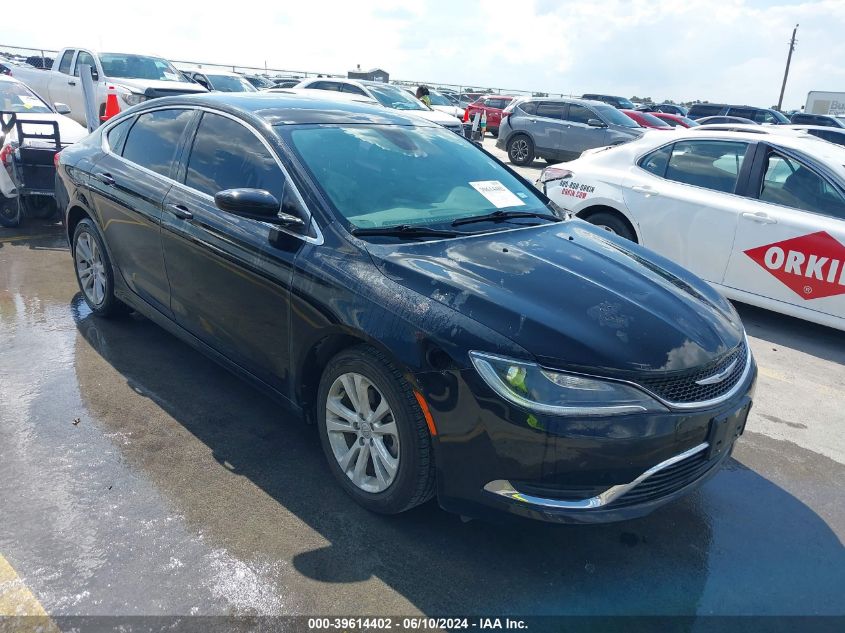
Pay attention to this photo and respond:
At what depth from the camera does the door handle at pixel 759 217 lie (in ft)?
18.1

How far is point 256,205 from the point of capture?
3117 mm

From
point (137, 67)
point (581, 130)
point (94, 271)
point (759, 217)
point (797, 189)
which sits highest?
point (137, 67)

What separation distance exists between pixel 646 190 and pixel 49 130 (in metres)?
6.63

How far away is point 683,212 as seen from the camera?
19.8ft

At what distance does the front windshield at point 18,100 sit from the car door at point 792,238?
8.39m

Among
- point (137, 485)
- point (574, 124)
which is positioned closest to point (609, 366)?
point (137, 485)

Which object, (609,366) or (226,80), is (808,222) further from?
(226,80)

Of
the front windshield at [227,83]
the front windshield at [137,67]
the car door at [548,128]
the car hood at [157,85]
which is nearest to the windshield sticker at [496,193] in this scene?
the car hood at [157,85]

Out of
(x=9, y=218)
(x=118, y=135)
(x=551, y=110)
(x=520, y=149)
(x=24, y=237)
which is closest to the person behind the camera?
(x=118, y=135)

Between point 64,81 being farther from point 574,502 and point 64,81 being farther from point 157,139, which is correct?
point 574,502

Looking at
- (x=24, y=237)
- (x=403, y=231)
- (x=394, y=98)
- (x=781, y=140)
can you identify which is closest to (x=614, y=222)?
(x=781, y=140)

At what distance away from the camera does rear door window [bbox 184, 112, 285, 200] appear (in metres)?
3.43

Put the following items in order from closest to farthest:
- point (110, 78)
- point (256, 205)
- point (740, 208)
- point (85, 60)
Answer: point (256, 205) < point (740, 208) < point (110, 78) < point (85, 60)

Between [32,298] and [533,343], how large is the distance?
477 centimetres
